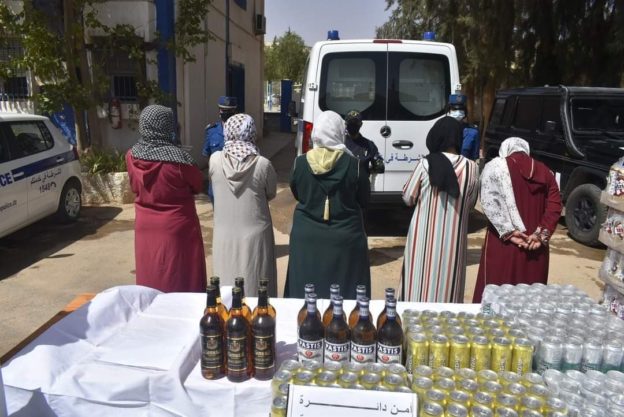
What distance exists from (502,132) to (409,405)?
882cm

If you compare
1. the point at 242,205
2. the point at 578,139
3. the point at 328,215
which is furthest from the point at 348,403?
the point at 578,139

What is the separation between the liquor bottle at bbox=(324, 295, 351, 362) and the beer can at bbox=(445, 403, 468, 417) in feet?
1.51

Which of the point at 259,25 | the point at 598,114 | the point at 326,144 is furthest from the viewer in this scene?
the point at 259,25

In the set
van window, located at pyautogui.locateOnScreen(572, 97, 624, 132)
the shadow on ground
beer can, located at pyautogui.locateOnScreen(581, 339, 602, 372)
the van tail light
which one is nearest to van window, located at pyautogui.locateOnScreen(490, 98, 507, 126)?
van window, located at pyautogui.locateOnScreen(572, 97, 624, 132)

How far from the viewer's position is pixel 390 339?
6.37 feet

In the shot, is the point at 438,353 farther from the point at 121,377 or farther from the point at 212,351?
the point at 121,377

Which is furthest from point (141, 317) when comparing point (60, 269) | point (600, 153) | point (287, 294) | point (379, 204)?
point (600, 153)

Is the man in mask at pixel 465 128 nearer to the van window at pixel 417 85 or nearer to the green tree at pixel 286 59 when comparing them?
the van window at pixel 417 85

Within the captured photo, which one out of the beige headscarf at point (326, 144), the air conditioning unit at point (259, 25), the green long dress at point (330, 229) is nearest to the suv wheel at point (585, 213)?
the green long dress at point (330, 229)

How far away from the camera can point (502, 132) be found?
960cm

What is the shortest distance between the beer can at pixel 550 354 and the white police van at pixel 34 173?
609 cm

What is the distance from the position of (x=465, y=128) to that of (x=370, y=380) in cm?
552

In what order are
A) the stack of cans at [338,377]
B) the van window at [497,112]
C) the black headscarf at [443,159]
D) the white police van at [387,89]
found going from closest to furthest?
the stack of cans at [338,377] < the black headscarf at [443,159] < the white police van at [387,89] < the van window at [497,112]

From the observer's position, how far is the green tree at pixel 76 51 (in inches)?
339
